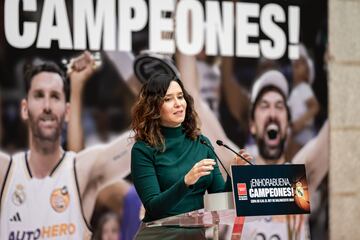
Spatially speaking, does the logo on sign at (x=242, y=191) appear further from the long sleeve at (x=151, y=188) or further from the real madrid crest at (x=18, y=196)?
the real madrid crest at (x=18, y=196)

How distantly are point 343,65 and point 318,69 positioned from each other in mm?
238

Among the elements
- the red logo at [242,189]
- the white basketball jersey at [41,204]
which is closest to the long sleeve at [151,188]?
the red logo at [242,189]

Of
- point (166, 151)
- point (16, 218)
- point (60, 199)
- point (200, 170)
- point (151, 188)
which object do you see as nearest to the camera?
point (200, 170)

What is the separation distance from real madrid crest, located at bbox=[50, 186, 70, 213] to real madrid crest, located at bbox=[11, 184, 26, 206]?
190mm

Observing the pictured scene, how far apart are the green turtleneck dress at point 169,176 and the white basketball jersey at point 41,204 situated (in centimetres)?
211

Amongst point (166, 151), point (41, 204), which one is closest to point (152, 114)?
point (166, 151)

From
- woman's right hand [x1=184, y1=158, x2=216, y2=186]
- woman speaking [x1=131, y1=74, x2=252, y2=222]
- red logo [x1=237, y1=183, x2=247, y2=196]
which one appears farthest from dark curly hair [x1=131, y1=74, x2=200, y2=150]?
red logo [x1=237, y1=183, x2=247, y2=196]

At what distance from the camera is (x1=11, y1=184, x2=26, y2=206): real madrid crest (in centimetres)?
449

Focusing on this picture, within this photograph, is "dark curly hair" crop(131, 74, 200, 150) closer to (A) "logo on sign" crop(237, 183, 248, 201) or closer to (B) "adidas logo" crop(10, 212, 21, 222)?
(A) "logo on sign" crop(237, 183, 248, 201)

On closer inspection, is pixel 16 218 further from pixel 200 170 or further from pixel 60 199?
pixel 200 170

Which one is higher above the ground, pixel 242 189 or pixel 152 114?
pixel 152 114

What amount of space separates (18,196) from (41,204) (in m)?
0.16

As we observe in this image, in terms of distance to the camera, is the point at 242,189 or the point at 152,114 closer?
the point at 242,189

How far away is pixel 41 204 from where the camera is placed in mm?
4543
